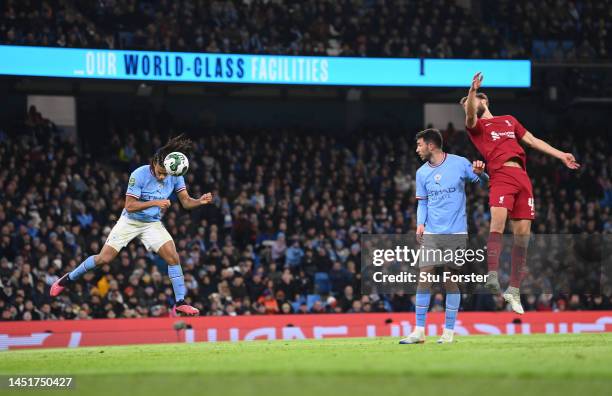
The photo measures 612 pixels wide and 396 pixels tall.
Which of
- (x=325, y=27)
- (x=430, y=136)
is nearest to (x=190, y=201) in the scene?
(x=430, y=136)

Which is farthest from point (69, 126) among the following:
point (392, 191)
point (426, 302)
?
point (426, 302)

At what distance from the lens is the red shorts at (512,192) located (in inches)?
507

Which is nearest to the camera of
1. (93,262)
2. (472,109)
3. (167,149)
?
(472,109)

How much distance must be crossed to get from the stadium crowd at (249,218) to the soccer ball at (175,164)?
9.36 metres

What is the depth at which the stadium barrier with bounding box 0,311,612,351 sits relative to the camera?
20.3 meters

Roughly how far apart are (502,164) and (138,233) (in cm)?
538

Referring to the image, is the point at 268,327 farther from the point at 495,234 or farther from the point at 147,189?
the point at 495,234

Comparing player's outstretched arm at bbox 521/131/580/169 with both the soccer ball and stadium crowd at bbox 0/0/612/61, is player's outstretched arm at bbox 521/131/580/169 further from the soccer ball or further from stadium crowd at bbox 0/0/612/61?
stadium crowd at bbox 0/0/612/61

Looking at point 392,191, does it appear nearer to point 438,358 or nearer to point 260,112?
point 260,112

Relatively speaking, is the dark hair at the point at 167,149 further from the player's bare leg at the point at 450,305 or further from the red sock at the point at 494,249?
the red sock at the point at 494,249

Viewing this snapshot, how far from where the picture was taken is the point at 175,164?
13961 mm

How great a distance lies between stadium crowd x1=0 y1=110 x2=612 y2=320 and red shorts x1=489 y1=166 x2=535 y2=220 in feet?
38.3

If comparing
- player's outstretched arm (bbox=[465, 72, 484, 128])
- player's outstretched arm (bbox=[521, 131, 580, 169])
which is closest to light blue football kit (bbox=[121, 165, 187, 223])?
player's outstretched arm (bbox=[465, 72, 484, 128])

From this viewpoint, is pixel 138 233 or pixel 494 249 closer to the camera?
pixel 494 249
